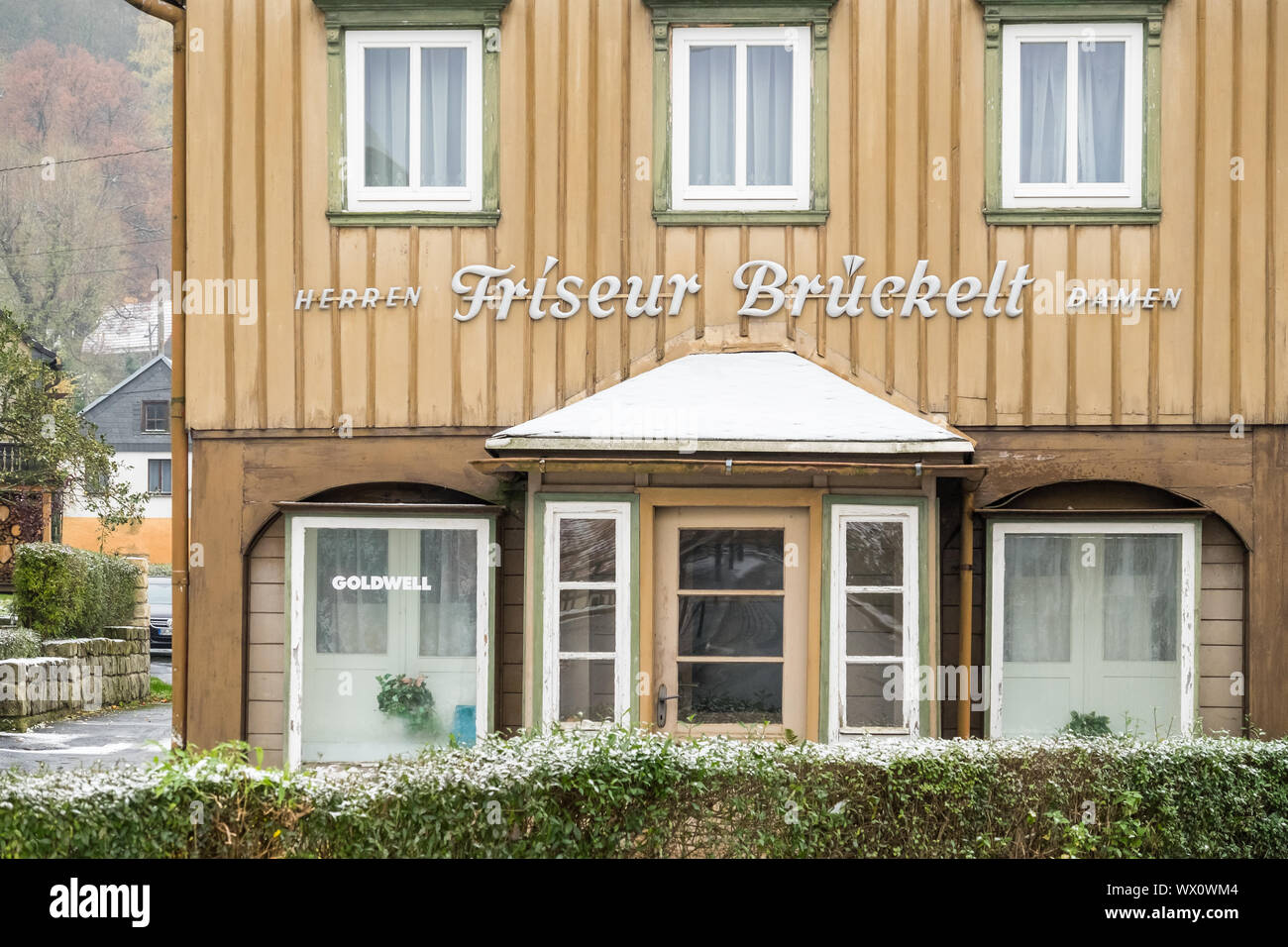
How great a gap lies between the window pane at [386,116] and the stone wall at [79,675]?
10313 millimetres

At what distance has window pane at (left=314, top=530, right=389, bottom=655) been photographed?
9711 millimetres

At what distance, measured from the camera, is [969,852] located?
6.38 meters

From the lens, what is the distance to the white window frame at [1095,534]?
9516mm

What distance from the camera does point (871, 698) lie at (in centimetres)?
911

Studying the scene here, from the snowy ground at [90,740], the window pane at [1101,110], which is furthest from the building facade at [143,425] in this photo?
the window pane at [1101,110]

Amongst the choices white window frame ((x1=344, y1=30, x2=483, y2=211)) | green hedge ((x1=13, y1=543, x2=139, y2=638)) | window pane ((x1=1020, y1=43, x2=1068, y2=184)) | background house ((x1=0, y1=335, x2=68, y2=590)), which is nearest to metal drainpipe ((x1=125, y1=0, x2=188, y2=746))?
white window frame ((x1=344, y1=30, x2=483, y2=211))

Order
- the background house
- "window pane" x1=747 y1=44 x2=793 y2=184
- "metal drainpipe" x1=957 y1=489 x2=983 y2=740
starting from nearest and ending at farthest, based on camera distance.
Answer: "metal drainpipe" x1=957 y1=489 x2=983 y2=740 → "window pane" x1=747 y1=44 x2=793 y2=184 → the background house

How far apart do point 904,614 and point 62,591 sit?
571 inches

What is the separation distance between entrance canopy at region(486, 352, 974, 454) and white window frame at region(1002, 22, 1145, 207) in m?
2.03

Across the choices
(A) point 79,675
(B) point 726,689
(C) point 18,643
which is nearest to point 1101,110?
(B) point 726,689

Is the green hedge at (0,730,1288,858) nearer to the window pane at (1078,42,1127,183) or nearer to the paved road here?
the window pane at (1078,42,1127,183)
